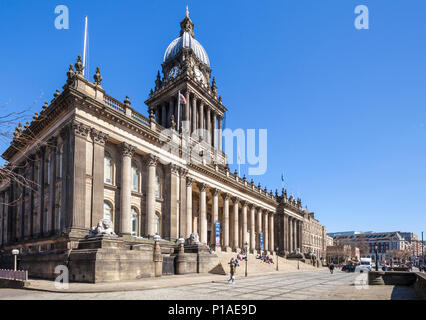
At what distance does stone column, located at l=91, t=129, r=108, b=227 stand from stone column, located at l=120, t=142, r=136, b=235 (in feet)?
8.84

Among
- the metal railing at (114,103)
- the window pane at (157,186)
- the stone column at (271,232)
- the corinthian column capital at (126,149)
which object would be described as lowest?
the stone column at (271,232)

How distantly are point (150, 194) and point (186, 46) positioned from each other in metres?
41.8

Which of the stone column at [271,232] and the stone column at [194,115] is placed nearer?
the stone column at [194,115]

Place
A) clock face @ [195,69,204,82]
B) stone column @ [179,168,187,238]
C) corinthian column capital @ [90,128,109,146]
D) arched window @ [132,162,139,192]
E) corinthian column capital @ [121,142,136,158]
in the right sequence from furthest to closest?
1. clock face @ [195,69,204,82]
2. stone column @ [179,168,187,238]
3. arched window @ [132,162,139,192]
4. corinthian column capital @ [121,142,136,158]
5. corinthian column capital @ [90,128,109,146]

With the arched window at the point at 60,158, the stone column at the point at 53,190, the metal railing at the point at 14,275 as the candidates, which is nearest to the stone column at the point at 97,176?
the arched window at the point at 60,158

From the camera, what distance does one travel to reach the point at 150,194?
3672cm

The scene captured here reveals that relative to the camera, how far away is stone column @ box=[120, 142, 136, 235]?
108 feet

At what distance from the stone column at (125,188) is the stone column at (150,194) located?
283cm

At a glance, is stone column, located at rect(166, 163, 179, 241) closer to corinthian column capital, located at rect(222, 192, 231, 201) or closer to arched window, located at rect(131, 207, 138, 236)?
arched window, located at rect(131, 207, 138, 236)

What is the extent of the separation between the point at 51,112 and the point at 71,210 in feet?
35.4

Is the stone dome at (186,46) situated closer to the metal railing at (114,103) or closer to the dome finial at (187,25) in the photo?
the dome finial at (187,25)

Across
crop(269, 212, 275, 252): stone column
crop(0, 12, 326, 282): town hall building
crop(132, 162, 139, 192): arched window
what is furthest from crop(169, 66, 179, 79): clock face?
crop(269, 212, 275, 252): stone column

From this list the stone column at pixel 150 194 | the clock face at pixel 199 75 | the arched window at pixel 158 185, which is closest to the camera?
the stone column at pixel 150 194

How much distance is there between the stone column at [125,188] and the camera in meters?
32.8
